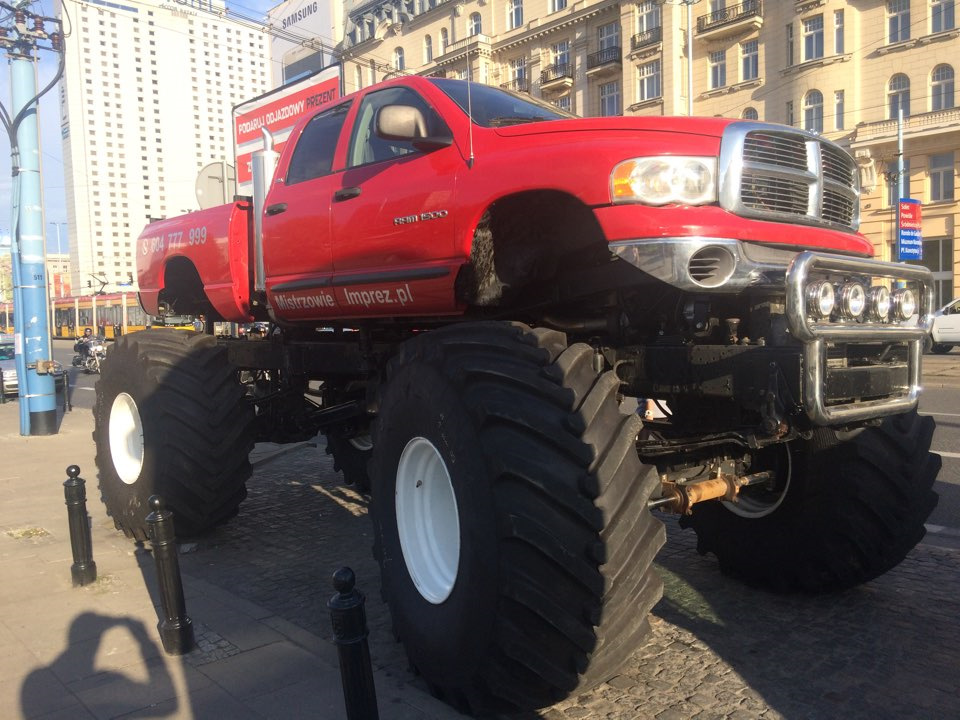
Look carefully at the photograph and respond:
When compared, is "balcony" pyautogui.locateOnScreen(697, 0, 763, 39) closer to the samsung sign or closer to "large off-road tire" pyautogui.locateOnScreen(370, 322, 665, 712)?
the samsung sign

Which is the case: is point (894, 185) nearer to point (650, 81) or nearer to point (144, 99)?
point (650, 81)

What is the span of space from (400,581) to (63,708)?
1606 millimetres

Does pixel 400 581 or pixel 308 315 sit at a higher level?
pixel 308 315

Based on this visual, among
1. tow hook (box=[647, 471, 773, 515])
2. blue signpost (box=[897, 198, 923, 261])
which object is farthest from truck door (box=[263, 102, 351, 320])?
blue signpost (box=[897, 198, 923, 261])

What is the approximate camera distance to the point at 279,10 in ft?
85.0

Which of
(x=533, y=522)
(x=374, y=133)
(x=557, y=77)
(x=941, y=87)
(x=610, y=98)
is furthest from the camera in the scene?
(x=610, y=98)

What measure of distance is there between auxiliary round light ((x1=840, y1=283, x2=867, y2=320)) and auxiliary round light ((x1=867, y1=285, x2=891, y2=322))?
0.18 meters

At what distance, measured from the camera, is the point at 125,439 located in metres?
6.43

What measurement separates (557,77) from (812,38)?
44.7 ft

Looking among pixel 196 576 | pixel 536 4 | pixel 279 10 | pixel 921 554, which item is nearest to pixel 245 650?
pixel 196 576

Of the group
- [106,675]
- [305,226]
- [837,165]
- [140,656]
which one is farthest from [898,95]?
[106,675]

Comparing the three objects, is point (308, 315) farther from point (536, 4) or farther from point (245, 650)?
point (536, 4)

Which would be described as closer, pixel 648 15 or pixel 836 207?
pixel 836 207

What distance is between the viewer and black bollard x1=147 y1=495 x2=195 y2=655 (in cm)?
409
